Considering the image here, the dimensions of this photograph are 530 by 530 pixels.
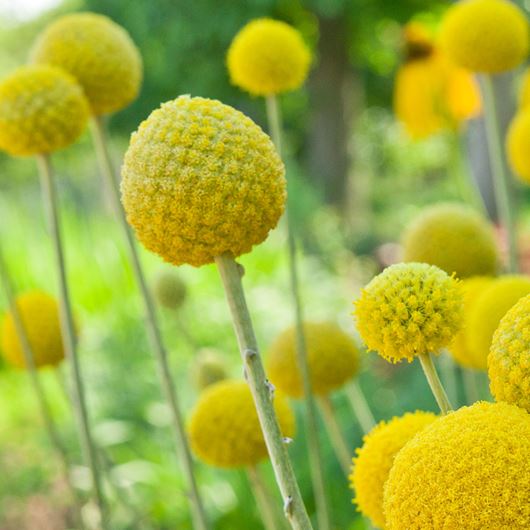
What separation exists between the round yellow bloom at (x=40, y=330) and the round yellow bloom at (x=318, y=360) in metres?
0.36

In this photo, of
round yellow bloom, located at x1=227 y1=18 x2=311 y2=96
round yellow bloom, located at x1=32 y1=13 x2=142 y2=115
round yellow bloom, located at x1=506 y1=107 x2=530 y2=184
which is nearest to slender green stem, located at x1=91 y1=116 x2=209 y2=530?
round yellow bloom, located at x1=32 y1=13 x2=142 y2=115

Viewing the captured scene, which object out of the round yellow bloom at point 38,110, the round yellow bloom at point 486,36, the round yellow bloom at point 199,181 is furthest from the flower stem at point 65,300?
the round yellow bloom at point 486,36

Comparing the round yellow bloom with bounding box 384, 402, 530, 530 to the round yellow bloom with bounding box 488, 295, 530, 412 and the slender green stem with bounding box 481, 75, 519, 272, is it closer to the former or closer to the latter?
the round yellow bloom with bounding box 488, 295, 530, 412

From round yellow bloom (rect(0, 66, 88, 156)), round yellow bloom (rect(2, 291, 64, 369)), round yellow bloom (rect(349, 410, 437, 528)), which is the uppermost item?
round yellow bloom (rect(0, 66, 88, 156))

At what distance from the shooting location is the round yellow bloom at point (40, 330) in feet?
3.92

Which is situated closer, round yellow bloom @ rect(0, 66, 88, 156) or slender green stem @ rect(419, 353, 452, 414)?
slender green stem @ rect(419, 353, 452, 414)

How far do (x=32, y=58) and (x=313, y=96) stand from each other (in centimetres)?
653

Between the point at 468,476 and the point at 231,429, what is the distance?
0.45 meters

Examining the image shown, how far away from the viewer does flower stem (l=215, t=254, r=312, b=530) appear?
516 millimetres

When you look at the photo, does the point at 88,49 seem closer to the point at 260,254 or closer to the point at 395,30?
the point at 260,254

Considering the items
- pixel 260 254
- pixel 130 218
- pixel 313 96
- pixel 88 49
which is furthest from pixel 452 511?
pixel 313 96

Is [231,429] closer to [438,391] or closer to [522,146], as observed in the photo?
[438,391]

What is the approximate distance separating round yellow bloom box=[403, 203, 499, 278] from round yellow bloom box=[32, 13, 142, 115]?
1.44 ft

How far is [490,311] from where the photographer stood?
69 cm
